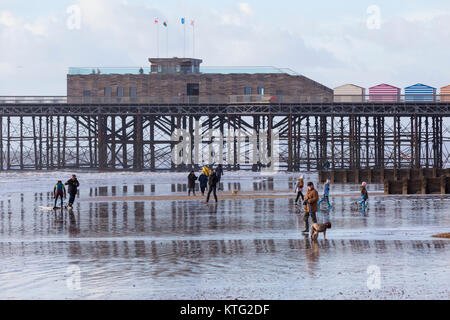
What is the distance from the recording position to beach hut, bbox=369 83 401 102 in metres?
75.8

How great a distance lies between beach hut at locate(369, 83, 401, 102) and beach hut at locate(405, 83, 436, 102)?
1.06m

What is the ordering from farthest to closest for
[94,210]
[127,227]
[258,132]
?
[258,132]
[94,210]
[127,227]

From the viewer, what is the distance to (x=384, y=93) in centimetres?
7706

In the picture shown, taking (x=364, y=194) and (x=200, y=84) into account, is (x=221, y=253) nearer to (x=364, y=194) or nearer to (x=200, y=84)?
(x=364, y=194)

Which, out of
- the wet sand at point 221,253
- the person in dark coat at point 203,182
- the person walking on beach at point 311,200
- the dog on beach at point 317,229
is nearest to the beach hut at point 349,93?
the person in dark coat at point 203,182

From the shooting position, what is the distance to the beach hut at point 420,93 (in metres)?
76.0

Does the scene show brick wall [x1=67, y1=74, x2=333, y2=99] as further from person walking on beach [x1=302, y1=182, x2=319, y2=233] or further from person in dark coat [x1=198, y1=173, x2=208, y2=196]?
person walking on beach [x1=302, y1=182, x2=319, y2=233]

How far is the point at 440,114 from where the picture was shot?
75.8 m

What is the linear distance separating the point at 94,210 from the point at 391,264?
17212 millimetres

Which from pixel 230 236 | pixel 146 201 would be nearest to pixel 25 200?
pixel 146 201

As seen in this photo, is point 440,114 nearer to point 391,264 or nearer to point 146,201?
point 146,201

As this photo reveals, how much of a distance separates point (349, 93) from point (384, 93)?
3.67 metres

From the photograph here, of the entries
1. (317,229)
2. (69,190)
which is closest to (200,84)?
(69,190)
